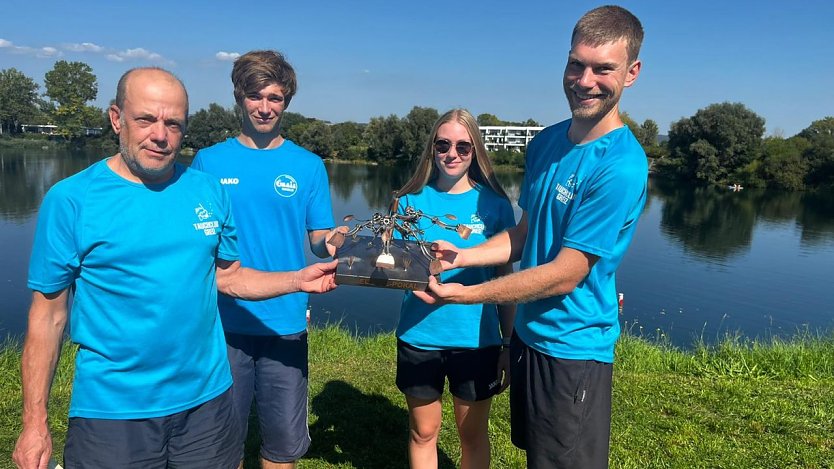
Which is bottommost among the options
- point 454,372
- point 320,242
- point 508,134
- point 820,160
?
point 454,372

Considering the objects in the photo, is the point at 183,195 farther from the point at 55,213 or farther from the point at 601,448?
the point at 601,448

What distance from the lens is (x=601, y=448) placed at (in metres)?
2.41

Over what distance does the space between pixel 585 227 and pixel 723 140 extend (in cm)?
5933

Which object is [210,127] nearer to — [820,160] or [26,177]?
[26,177]

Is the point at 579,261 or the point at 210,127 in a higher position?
the point at 210,127

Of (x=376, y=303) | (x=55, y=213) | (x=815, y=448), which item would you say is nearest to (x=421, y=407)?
(x=55, y=213)

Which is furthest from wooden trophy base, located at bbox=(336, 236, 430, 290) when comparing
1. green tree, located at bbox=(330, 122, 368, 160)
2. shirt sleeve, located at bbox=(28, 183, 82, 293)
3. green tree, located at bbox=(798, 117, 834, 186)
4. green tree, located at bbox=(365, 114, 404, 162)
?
green tree, located at bbox=(330, 122, 368, 160)

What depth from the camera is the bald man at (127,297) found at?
2029 mm

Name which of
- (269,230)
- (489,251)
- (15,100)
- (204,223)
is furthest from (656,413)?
(15,100)

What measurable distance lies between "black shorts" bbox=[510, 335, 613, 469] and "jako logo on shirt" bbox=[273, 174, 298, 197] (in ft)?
5.14

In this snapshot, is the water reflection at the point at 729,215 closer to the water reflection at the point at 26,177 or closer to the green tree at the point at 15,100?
the water reflection at the point at 26,177

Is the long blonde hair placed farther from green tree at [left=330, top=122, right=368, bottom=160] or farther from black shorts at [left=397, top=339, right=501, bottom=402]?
green tree at [left=330, top=122, right=368, bottom=160]

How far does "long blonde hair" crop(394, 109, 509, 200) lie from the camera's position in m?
3.13

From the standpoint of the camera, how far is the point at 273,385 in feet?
9.99
